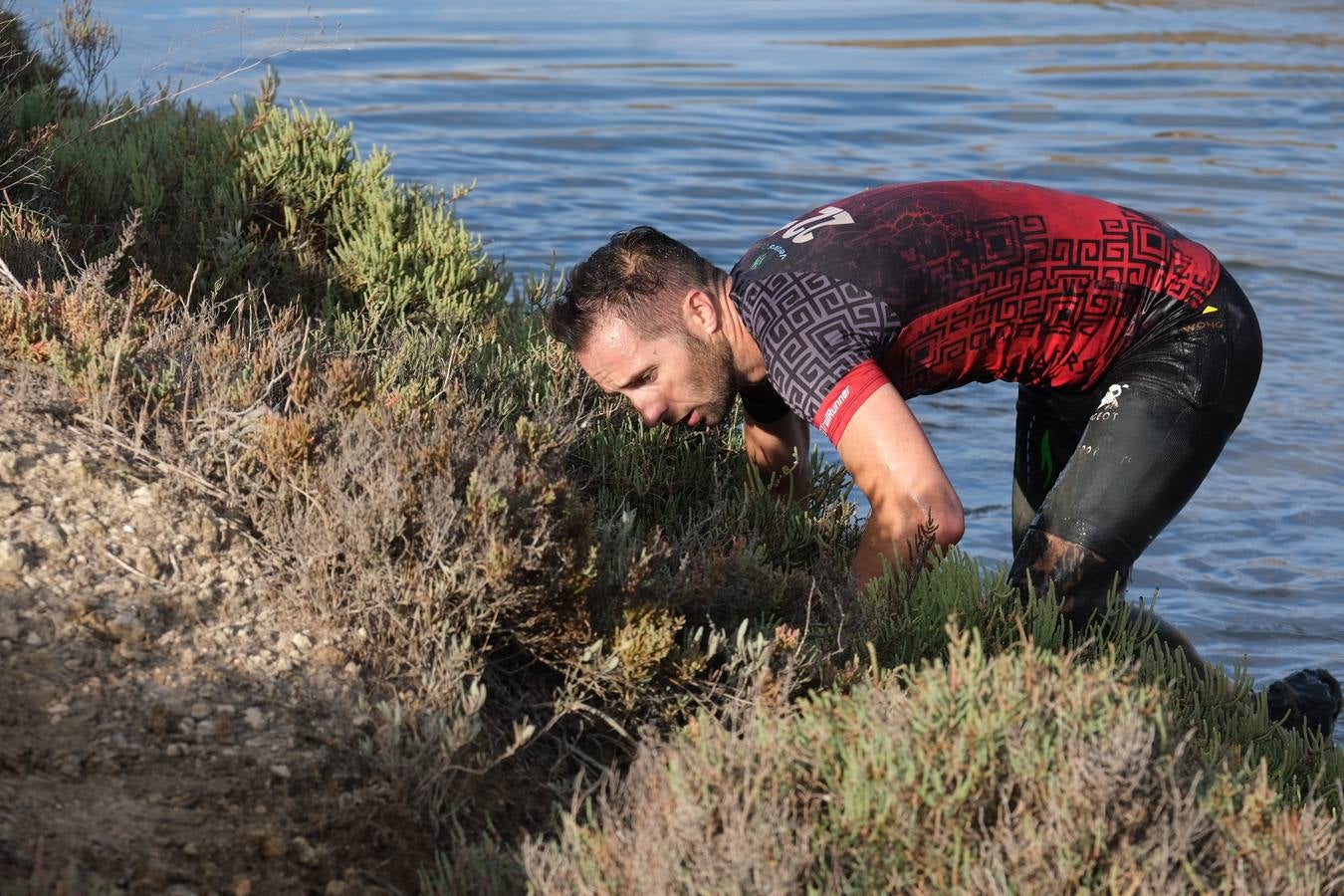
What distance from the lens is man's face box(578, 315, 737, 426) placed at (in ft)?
16.2

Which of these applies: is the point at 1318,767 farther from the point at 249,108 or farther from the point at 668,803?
the point at 249,108

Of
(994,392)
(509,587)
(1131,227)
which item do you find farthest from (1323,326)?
(509,587)

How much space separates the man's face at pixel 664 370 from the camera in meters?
4.94

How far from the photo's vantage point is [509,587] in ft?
12.2

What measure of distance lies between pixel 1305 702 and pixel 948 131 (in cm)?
1144

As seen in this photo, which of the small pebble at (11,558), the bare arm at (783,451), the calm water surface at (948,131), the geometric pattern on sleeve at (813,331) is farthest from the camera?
the calm water surface at (948,131)

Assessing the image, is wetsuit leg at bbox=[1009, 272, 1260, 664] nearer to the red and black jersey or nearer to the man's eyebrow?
the red and black jersey

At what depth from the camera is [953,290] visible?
467 cm

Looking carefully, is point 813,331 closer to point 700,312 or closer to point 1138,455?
point 700,312

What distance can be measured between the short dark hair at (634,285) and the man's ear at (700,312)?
29 millimetres

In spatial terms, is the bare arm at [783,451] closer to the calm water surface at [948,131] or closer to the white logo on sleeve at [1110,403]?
the white logo on sleeve at [1110,403]

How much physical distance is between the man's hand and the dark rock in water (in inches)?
77.7

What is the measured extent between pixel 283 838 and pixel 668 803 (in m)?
0.85

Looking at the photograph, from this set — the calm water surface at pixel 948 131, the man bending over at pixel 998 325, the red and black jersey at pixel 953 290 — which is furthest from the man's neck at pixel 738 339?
the calm water surface at pixel 948 131
